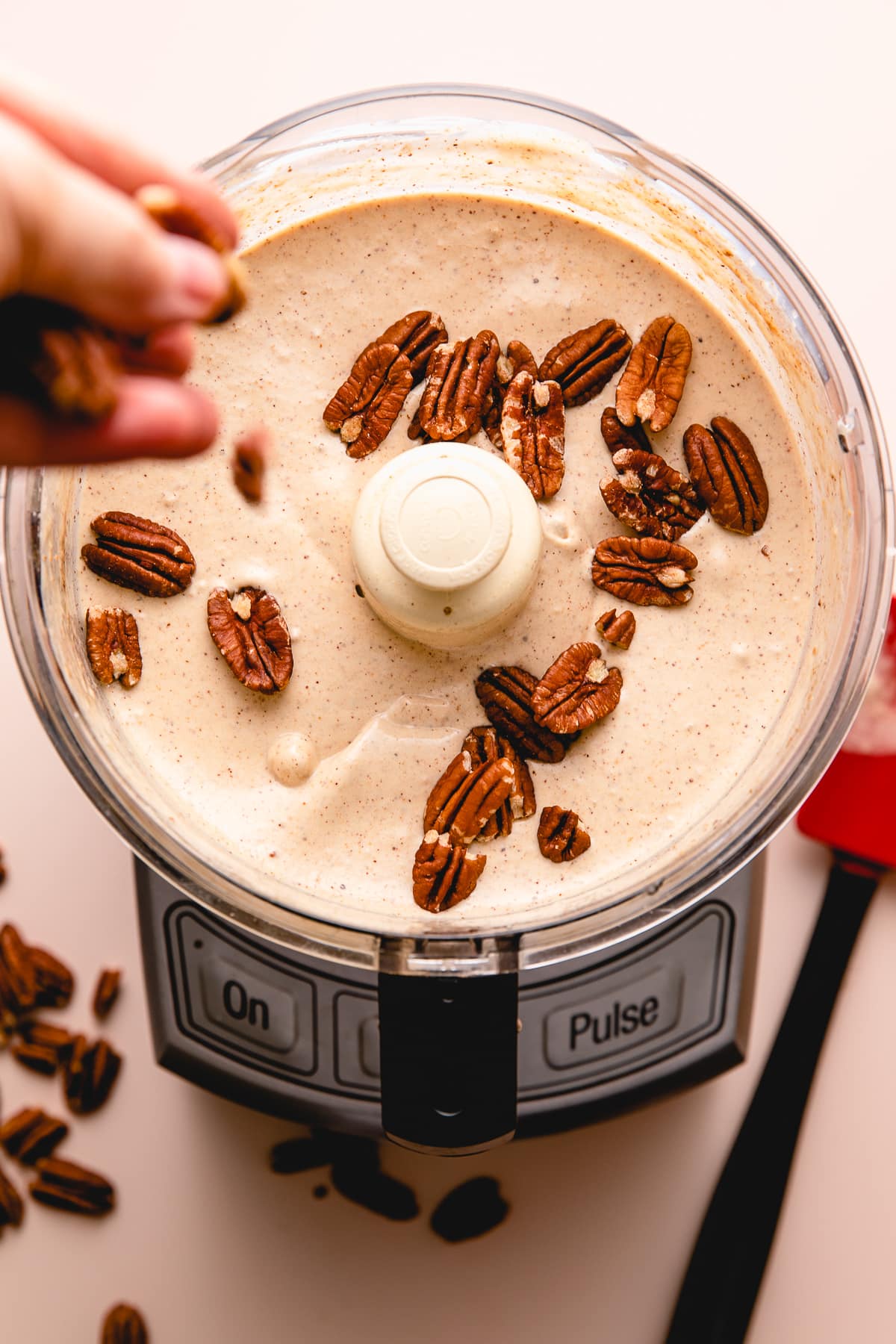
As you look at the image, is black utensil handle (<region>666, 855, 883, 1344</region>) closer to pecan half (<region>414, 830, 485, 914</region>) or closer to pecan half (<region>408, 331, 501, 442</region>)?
pecan half (<region>414, 830, 485, 914</region>)

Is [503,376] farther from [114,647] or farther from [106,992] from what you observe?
[106,992]

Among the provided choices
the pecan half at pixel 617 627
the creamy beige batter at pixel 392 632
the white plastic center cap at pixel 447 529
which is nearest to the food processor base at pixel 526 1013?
the creamy beige batter at pixel 392 632

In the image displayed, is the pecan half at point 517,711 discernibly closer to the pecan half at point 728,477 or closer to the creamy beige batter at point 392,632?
the creamy beige batter at point 392,632

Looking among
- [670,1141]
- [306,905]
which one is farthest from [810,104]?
[670,1141]

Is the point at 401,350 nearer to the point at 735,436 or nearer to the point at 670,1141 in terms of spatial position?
the point at 735,436

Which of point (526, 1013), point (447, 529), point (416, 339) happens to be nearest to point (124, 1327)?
point (526, 1013)

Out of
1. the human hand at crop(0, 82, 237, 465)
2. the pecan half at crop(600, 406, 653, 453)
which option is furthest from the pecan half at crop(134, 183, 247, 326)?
the pecan half at crop(600, 406, 653, 453)
